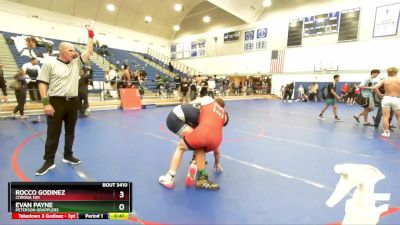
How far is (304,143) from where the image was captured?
500cm

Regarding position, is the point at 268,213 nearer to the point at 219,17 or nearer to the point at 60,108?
the point at 60,108

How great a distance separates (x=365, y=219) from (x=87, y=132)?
5.57m

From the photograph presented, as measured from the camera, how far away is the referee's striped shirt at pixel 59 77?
298cm

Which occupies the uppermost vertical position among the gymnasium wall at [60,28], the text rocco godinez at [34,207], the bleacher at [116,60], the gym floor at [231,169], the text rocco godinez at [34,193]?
the gymnasium wall at [60,28]

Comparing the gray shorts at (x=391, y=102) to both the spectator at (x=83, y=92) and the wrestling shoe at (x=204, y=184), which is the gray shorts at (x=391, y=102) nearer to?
the wrestling shoe at (x=204, y=184)

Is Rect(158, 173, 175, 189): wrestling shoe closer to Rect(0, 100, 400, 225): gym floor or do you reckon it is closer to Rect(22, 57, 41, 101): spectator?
Rect(0, 100, 400, 225): gym floor

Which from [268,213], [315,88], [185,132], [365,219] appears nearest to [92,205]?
[185,132]

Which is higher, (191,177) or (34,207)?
(34,207)

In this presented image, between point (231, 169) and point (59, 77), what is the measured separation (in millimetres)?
2693

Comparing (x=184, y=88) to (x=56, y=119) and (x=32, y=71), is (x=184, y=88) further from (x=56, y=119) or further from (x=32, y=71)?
(x=56, y=119)

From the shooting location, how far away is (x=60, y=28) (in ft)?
69.2

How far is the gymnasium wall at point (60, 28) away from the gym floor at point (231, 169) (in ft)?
56.6

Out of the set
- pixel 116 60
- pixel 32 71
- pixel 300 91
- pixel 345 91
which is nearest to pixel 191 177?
pixel 32 71

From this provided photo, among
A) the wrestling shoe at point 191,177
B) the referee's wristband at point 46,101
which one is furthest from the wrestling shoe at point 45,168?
the wrestling shoe at point 191,177
